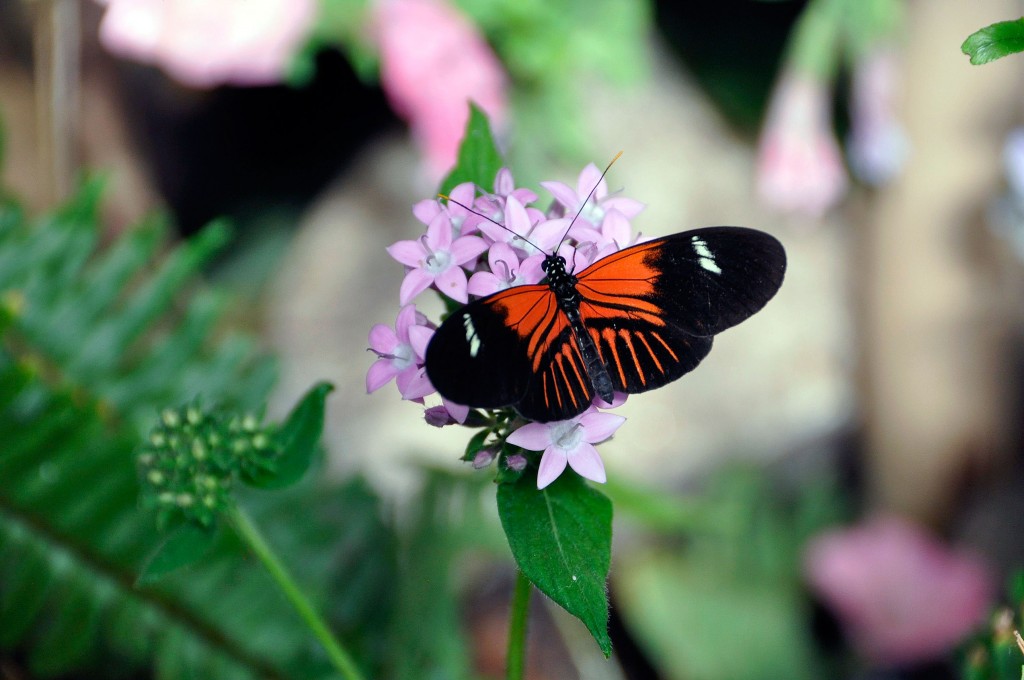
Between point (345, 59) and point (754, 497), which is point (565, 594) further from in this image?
point (345, 59)

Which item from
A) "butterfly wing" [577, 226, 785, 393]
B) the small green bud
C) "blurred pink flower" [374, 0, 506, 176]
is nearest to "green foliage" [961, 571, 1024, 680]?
"butterfly wing" [577, 226, 785, 393]

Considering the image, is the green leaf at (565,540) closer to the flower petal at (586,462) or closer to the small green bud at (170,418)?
the flower petal at (586,462)

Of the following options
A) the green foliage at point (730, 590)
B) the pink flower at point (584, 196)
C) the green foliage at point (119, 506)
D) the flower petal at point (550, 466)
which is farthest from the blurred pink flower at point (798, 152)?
the flower petal at point (550, 466)

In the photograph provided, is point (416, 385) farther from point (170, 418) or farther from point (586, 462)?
point (170, 418)

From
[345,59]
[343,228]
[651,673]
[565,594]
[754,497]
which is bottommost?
[651,673]

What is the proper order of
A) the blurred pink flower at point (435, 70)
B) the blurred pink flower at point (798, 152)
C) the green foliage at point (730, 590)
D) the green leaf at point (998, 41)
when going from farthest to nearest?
1. the blurred pink flower at point (798, 152)
2. the green foliage at point (730, 590)
3. the blurred pink flower at point (435, 70)
4. the green leaf at point (998, 41)

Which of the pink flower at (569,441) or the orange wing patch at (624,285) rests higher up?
the orange wing patch at (624,285)

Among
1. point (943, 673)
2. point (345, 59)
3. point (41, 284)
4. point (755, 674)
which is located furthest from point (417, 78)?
point (943, 673)
